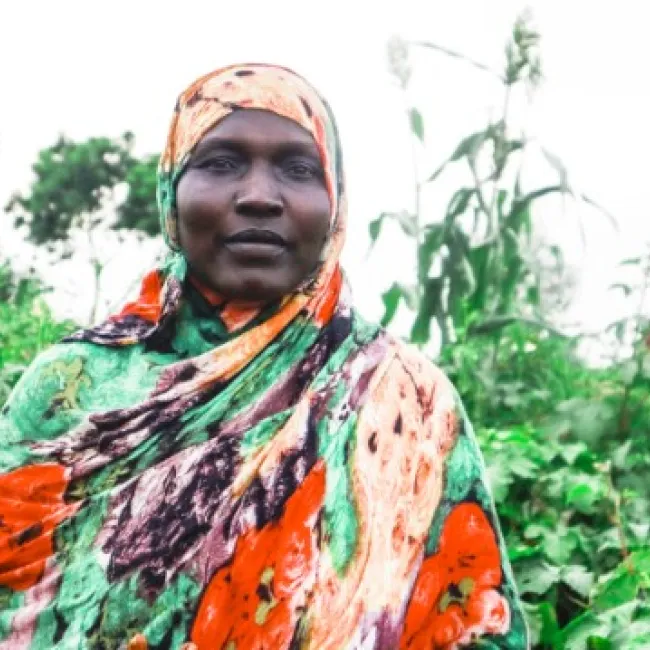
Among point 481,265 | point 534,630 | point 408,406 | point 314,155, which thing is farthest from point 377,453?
Answer: point 481,265

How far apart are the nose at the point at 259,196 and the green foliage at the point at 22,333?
2331 millimetres

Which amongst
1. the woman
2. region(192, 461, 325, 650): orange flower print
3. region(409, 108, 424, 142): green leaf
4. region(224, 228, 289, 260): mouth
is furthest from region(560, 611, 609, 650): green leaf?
region(409, 108, 424, 142): green leaf

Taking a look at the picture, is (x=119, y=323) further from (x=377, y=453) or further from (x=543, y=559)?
(x=543, y=559)

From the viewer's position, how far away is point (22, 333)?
209 inches

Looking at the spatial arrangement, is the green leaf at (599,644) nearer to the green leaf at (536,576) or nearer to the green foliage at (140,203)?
the green leaf at (536,576)

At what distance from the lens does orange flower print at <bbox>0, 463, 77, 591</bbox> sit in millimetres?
2127

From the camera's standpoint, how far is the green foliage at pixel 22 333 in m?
4.45

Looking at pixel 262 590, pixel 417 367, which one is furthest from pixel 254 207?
pixel 262 590

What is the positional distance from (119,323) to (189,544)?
0.40 metres

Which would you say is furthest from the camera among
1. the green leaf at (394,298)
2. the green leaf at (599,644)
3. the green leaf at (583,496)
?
the green leaf at (394,298)

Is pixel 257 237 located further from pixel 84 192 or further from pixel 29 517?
pixel 84 192

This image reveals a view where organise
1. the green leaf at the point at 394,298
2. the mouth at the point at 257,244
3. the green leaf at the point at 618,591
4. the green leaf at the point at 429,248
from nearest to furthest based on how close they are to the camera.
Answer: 1. the mouth at the point at 257,244
2. the green leaf at the point at 618,591
3. the green leaf at the point at 394,298
4. the green leaf at the point at 429,248

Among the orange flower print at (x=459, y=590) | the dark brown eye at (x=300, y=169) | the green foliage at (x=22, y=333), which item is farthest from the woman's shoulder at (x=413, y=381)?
the green foliage at (x=22, y=333)

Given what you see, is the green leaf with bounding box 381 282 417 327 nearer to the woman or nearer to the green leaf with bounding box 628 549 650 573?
the green leaf with bounding box 628 549 650 573
